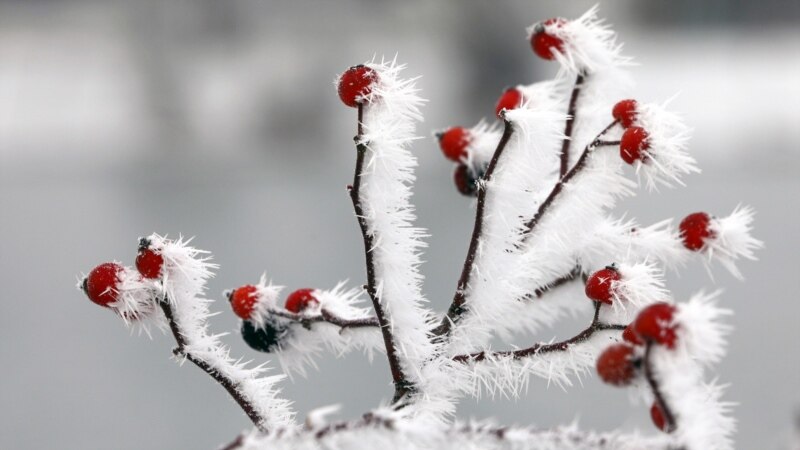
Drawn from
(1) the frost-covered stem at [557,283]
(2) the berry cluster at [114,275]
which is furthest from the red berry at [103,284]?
(1) the frost-covered stem at [557,283]

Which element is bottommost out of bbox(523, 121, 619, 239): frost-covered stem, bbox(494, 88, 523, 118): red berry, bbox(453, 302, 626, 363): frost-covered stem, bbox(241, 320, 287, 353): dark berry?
bbox(453, 302, 626, 363): frost-covered stem

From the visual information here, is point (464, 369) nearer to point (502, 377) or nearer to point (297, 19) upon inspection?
point (502, 377)

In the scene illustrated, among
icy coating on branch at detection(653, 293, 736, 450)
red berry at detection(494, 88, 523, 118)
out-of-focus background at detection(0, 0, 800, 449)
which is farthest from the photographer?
out-of-focus background at detection(0, 0, 800, 449)

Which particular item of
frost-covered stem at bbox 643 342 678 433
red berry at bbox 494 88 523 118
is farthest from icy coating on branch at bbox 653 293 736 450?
red berry at bbox 494 88 523 118

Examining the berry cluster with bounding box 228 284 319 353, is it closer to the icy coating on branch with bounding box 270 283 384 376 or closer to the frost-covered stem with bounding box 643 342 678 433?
the icy coating on branch with bounding box 270 283 384 376

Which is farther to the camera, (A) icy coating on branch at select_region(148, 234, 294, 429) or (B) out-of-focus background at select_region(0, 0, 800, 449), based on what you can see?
(B) out-of-focus background at select_region(0, 0, 800, 449)

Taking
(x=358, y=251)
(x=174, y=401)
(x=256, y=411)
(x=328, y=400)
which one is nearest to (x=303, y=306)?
(x=256, y=411)

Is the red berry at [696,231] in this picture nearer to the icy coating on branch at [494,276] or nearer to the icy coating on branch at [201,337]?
the icy coating on branch at [494,276]

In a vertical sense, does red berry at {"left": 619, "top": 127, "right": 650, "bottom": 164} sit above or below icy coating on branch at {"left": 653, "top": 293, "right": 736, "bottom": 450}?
above
